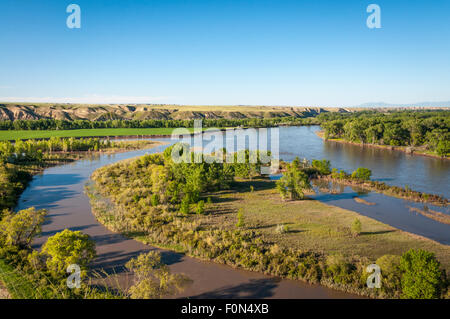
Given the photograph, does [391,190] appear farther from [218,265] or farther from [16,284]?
[16,284]

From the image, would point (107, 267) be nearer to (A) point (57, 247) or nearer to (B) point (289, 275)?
(A) point (57, 247)

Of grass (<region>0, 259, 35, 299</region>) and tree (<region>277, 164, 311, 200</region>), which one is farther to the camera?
tree (<region>277, 164, 311, 200</region>)

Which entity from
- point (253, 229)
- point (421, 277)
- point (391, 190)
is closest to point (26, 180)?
point (253, 229)

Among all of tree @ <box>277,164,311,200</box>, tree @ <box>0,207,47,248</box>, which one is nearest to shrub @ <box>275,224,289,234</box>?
tree @ <box>277,164,311,200</box>

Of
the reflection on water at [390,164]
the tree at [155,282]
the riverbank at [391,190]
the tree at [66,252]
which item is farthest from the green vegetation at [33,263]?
the reflection on water at [390,164]

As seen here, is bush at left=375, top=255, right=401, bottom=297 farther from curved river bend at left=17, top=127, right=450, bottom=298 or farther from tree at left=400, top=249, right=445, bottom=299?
curved river bend at left=17, top=127, right=450, bottom=298
